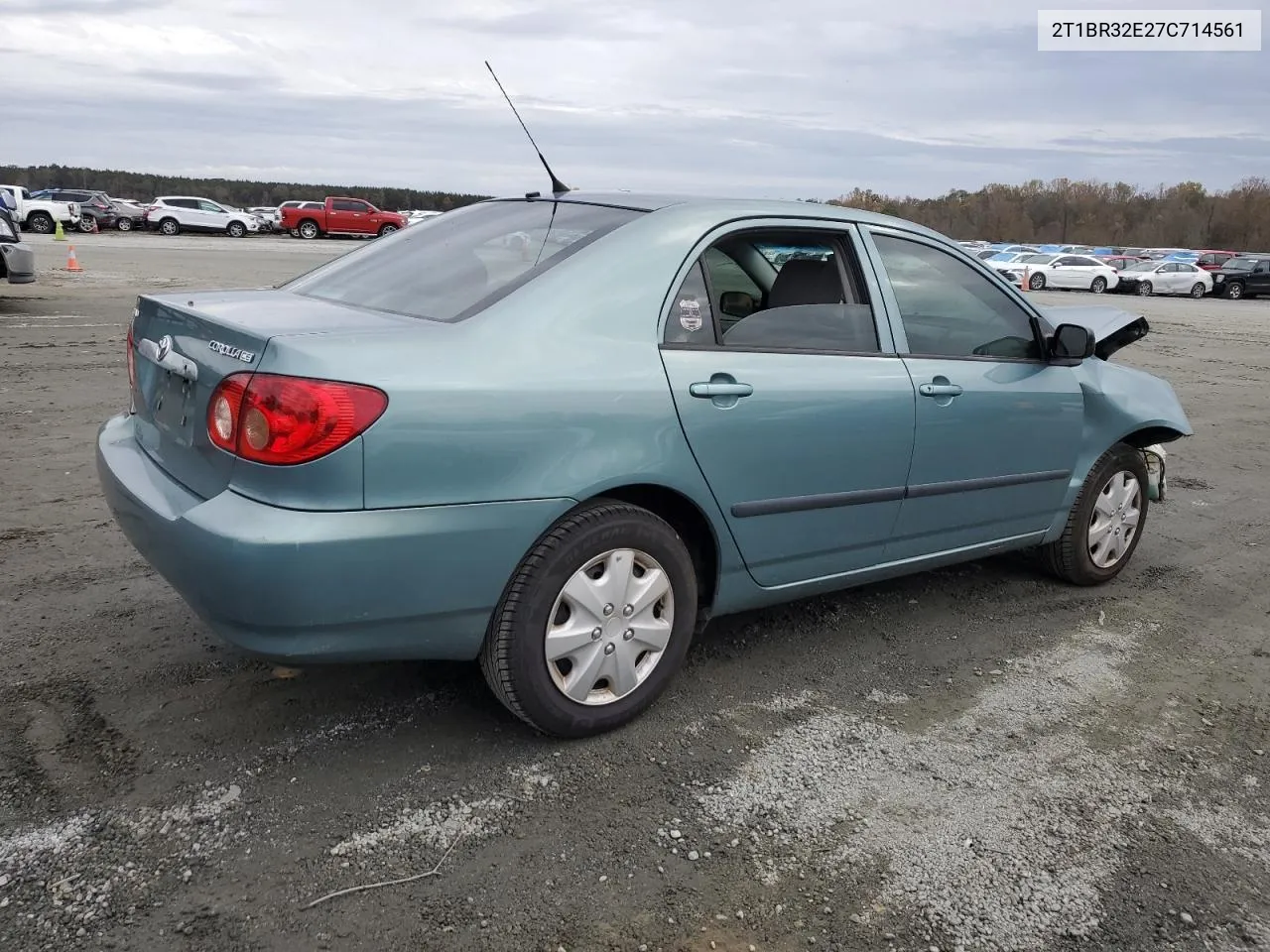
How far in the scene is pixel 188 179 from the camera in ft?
389

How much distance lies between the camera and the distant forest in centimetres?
8256

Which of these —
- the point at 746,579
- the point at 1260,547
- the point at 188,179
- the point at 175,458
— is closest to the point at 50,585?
the point at 175,458

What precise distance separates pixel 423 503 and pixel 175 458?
0.80 m

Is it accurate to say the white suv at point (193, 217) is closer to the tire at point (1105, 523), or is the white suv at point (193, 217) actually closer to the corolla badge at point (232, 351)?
the tire at point (1105, 523)

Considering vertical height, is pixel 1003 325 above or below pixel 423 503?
above

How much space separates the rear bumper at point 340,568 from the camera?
251cm

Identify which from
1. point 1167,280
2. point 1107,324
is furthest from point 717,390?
point 1167,280

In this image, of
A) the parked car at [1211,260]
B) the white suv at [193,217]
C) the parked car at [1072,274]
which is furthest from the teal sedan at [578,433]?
the white suv at [193,217]

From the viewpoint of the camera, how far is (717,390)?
124 inches

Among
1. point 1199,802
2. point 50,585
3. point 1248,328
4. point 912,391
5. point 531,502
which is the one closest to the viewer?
point 531,502

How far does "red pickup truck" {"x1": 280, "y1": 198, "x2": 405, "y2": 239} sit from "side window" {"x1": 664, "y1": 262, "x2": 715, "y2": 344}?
42.5 meters

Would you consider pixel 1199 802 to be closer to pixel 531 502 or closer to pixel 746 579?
pixel 746 579

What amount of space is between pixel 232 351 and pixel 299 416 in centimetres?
32

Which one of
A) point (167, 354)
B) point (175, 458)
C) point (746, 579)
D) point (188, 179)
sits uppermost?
point (188, 179)
